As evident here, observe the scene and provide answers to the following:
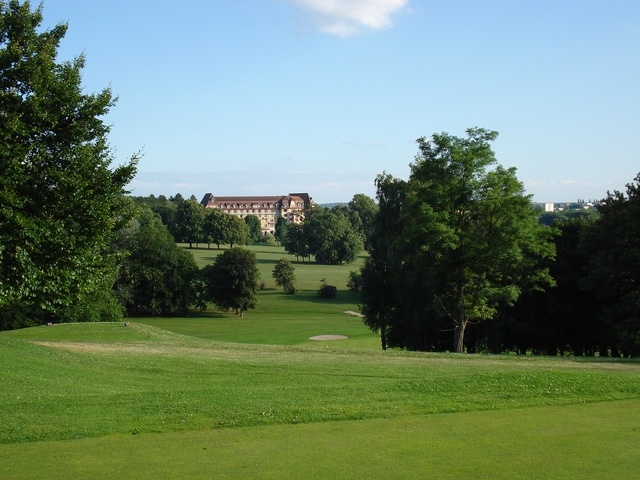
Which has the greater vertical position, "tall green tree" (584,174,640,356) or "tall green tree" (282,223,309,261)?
"tall green tree" (282,223,309,261)

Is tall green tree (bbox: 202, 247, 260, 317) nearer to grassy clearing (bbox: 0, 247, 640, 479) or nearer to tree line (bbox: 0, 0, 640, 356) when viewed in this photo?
tree line (bbox: 0, 0, 640, 356)

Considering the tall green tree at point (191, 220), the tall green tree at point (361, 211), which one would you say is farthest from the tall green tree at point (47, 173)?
the tall green tree at point (361, 211)

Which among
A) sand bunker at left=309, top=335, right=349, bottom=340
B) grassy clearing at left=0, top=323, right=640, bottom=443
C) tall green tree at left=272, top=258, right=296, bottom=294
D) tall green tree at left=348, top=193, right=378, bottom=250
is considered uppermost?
tall green tree at left=348, top=193, right=378, bottom=250

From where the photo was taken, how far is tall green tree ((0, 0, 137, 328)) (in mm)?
18328

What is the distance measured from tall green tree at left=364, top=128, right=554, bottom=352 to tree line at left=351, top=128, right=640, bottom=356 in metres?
0.06

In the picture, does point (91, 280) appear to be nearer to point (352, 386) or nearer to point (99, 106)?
point (99, 106)

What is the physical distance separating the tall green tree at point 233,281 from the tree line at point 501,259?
138ft

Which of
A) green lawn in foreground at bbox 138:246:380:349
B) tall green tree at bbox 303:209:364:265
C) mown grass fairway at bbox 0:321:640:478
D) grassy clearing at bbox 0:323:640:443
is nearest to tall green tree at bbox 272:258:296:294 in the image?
green lawn in foreground at bbox 138:246:380:349

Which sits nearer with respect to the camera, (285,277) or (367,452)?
(367,452)

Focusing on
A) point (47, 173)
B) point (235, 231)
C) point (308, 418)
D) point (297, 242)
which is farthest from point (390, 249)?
point (235, 231)

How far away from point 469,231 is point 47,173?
2555cm

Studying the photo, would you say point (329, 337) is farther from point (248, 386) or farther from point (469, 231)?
point (248, 386)

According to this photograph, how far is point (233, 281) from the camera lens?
8588cm

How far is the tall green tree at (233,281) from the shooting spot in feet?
282
